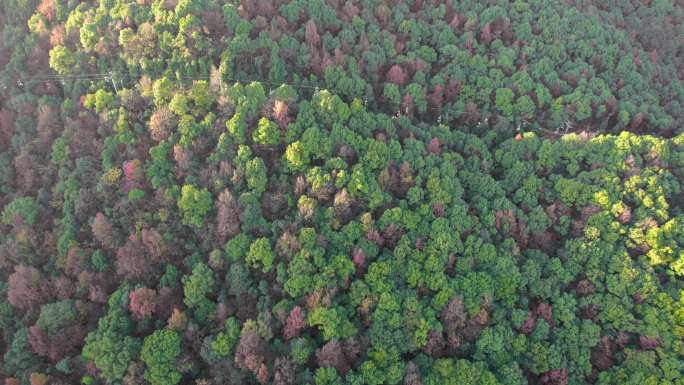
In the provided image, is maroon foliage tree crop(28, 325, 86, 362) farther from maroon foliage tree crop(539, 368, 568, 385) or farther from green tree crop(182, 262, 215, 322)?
maroon foliage tree crop(539, 368, 568, 385)

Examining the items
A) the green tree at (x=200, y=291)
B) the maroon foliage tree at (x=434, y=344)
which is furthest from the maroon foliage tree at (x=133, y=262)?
the maroon foliage tree at (x=434, y=344)

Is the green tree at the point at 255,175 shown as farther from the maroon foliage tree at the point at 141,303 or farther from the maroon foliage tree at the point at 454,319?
the maroon foliage tree at the point at 454,319

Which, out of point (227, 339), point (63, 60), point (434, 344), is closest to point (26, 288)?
point (227, 339)

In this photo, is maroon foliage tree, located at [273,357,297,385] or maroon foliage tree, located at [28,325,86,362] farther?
maroon foliage tree, located at [28,325,86,362]

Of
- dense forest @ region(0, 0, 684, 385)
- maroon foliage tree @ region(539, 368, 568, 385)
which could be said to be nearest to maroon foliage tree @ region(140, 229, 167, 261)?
dense forest @ region(0, 0, 684, 385)

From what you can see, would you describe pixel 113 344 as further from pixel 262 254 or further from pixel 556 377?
pixel 556 377
